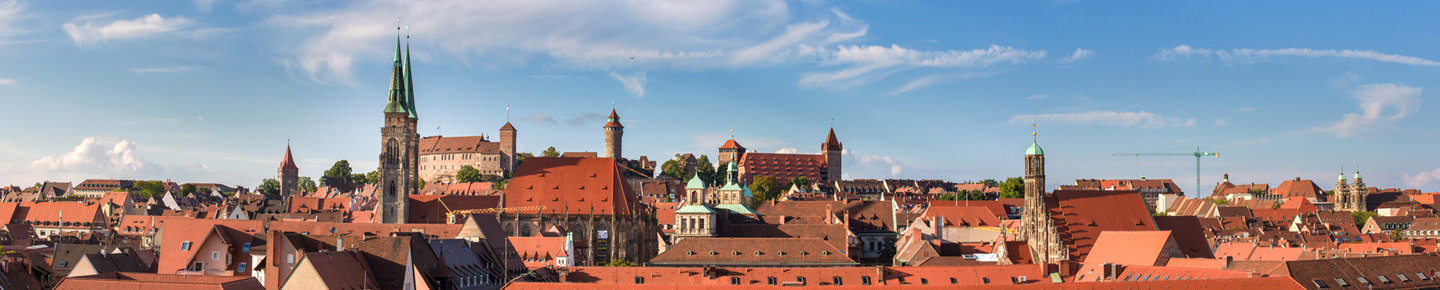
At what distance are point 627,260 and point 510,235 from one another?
35.8ft

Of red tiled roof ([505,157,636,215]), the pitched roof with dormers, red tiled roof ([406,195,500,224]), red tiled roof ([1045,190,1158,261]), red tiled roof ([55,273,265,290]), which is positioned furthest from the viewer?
red tiled roof ([406,195,500,224])

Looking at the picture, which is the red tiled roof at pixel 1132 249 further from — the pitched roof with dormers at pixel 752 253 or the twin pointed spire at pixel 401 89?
the twin pointed spire at pixel 401 89

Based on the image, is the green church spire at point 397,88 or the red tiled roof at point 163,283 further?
the green church spire at point 397,88

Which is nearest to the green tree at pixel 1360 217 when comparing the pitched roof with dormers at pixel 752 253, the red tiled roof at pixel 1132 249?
the red tiled roof at pixel 1132 249

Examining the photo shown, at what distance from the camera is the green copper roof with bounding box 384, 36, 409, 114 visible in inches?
5207

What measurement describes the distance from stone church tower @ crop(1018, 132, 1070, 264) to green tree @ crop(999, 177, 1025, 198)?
3023 inches

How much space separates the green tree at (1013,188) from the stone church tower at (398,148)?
85.9 metres

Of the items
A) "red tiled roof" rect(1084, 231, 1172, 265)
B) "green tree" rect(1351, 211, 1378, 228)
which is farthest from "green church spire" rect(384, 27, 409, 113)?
"green tree" rect(1351, 211, 1378, 228)

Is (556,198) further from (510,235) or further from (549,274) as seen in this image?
(549,274)

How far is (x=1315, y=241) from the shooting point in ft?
445

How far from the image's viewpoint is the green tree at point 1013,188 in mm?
186000

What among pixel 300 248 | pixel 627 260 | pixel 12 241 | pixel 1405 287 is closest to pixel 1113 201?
pixel 1405 287

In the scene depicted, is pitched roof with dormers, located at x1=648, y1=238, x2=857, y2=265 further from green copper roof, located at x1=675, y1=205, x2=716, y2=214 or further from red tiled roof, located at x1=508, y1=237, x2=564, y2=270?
green copper roof, located at x1=675, y1=205, x2=716, y2=214

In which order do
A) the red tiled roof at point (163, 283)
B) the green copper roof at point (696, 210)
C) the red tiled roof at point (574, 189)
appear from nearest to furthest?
1. the red tiled roof at point (163, 283)
2. the red tiled roof at point (574, 189)
3. the green copper roof at point (696, 210)
